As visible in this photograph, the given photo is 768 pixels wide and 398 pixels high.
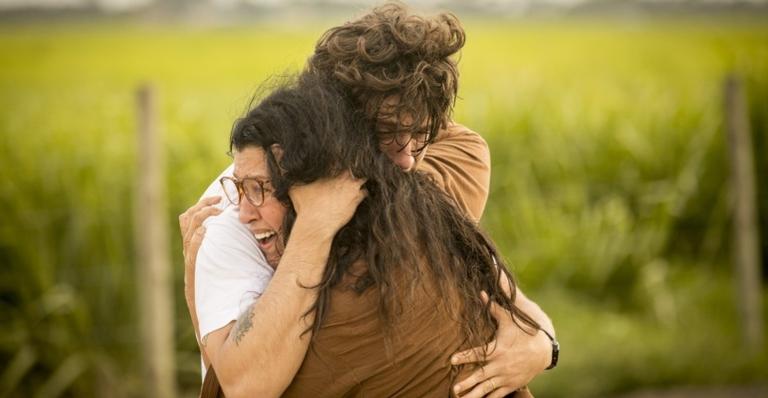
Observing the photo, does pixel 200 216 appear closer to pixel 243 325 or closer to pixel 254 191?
pixel 254 191

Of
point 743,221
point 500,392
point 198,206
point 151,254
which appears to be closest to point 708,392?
point 743,221

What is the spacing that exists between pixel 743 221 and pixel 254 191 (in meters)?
5.73

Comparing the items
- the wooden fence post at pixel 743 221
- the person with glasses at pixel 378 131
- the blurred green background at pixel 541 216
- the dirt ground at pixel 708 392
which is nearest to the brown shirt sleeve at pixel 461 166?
the person with glasses at pixel 378 131

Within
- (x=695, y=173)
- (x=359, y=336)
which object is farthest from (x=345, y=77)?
(x=695, y=173)

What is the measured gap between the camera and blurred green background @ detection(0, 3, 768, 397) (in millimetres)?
6508

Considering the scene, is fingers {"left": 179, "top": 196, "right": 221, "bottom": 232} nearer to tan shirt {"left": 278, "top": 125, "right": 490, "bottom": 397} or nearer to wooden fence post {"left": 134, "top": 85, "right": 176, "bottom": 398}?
tan shirt {"left": 278, "top": 125, "right": 490, "bottom": 397}

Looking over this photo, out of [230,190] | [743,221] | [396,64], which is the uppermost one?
[396,64]

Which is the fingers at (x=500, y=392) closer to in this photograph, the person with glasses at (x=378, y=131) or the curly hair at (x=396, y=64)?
the person with glasses at (x=378, y=131)

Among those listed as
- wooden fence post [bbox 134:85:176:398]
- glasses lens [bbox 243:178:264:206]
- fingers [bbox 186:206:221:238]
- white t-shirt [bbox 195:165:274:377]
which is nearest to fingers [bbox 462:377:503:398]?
white t-shirt [bbox 195:165:274:377]

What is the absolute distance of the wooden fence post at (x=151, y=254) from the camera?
610 cm

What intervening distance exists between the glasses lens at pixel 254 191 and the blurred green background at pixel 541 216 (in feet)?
12.2

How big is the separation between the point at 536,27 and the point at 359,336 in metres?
17.0

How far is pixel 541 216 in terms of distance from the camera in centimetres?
785

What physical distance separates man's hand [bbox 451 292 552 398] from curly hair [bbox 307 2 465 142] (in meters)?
0.46
